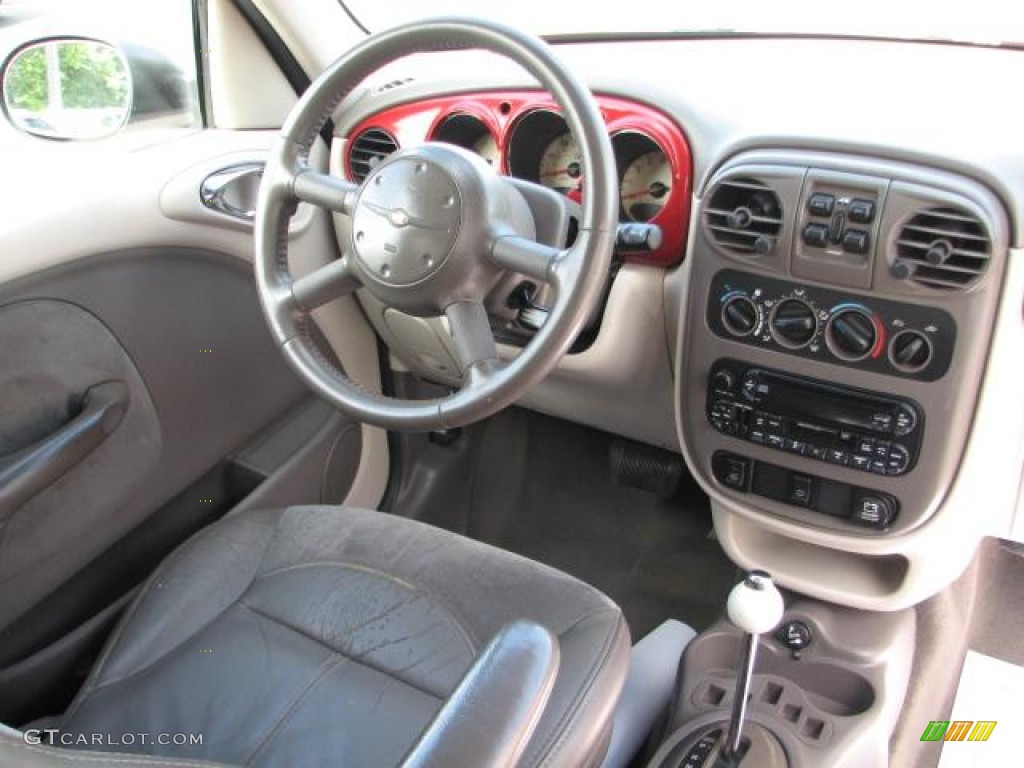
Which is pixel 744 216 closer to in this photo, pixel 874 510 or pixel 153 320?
pixel 874 510

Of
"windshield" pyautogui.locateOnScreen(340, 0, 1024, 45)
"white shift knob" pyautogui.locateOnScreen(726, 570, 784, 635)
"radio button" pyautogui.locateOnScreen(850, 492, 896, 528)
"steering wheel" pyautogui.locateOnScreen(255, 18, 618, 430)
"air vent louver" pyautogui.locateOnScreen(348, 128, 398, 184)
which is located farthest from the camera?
"air vent louver" pyautogui.locateOnScreen(348, 128, 398, 184)

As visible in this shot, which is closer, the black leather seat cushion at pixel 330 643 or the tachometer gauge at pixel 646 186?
the black leather seat cushion at pixel 330 643

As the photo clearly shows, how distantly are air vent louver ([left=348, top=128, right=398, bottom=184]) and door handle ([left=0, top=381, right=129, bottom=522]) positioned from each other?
1.75 feet

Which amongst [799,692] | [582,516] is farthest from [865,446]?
[582,516]

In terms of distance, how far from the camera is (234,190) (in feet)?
5.22

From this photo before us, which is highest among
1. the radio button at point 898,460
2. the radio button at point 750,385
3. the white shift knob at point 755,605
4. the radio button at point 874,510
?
the radio button at point 750,385

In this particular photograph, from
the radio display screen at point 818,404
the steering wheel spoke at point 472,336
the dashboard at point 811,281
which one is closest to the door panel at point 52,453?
the dashboard at point 811,281

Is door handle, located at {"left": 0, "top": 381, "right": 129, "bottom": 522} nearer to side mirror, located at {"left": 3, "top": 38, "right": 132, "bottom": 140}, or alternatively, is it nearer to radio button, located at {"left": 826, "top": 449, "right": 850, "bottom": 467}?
side mirror, located at {"left": 3, "top": 38, "right": 132, "bottom": 140}

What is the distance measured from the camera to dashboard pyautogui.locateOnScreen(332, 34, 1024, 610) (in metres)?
1.07

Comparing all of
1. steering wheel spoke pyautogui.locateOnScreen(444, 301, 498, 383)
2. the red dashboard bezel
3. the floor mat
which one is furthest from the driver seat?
the floor mat

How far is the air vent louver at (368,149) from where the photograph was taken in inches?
62.3

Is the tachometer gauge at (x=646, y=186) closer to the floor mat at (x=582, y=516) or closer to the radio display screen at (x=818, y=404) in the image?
the radio display screen at (x=818, y=404)

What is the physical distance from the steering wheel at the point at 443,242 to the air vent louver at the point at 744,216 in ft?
0.76

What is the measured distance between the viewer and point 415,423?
107cm
